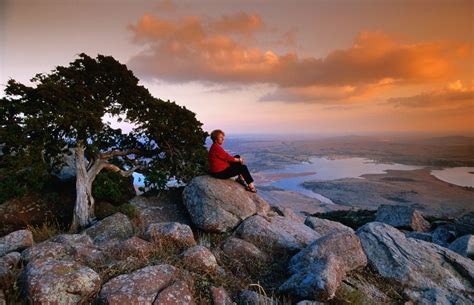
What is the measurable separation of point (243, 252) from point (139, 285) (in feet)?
11.9

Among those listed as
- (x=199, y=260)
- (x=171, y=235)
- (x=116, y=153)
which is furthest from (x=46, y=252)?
(x=116, y=153)

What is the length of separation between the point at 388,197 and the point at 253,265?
11748 centimetres

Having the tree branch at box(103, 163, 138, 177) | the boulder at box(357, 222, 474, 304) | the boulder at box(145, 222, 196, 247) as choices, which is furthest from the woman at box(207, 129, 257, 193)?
the tree branch at box(103, 163, 138, 177)

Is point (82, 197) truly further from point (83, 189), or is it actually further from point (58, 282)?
point (58, 282)

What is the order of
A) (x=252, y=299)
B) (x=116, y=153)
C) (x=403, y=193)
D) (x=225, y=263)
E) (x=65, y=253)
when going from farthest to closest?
(x=403, y=193) < (x=116, y=153) < (x=225, y=263) < (x=65, y=253) < (x=252, y=299)

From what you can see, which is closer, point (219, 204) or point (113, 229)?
point (113, 229)

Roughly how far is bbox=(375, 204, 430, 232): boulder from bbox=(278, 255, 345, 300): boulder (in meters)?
27.7

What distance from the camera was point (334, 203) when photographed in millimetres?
99938

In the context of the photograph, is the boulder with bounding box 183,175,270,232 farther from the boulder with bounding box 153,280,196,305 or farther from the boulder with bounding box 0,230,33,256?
the boulder with bounding box 0,230,33,256

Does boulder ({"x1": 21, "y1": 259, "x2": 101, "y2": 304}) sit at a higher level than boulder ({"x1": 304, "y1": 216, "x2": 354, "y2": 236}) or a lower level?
higher

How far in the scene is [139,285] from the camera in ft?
17.8

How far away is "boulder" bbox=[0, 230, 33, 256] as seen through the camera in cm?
731

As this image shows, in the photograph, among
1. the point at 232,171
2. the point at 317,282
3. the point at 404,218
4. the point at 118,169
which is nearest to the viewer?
the point at 317,282

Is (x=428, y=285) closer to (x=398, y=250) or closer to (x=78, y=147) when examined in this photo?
(x=398, y=250)
